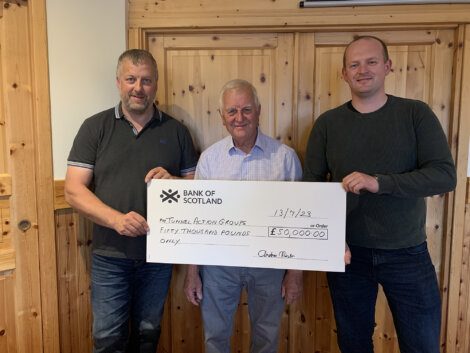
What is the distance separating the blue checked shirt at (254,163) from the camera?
1464 mm

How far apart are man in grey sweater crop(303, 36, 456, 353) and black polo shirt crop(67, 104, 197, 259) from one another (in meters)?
0.71

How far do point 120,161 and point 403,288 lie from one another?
3.91ft

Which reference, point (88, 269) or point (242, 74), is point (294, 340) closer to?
point (88, 269)

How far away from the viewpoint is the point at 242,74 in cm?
191

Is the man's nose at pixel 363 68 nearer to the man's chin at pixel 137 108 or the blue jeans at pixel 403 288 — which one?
the blue jeans at pixel 403 288

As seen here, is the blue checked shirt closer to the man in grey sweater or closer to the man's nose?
the man in grey sweater

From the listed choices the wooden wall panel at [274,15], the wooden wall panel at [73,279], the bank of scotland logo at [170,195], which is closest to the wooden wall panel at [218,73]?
the wooden wall panel at [274,15]

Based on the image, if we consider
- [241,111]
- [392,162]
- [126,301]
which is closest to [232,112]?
[241,111]

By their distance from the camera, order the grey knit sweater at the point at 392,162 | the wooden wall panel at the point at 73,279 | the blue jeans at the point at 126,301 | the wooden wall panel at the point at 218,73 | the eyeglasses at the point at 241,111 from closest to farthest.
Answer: the grey knit sweater at the point at 392,162
the eyeglasses at the point at 241,111
the blue jeans at the point at 126,301
the wooden wall panel at the point at 73,279
the wooden wall panel at the point at 218,73

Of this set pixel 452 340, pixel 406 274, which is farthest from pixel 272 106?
pixel 452 340

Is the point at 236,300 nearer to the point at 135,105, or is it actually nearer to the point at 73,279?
the point at 73,279

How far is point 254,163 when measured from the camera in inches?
57.7

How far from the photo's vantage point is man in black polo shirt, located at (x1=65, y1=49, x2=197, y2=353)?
1.48 meters

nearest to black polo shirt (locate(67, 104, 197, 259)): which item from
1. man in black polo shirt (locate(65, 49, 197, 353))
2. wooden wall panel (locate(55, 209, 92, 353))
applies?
man in black polo shirt (locate(65, 49, 197, 353))
